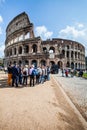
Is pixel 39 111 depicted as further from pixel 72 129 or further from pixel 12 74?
pixel 12 74

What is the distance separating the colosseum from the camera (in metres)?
52.1

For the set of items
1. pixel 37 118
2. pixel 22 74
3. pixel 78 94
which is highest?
pixel 22 74

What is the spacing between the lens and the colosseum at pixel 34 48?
52.1 m

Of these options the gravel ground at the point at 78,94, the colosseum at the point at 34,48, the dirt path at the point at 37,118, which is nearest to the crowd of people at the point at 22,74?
the gravel ground at the point at 78,94

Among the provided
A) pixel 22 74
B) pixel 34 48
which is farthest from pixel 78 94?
pixel 34 48

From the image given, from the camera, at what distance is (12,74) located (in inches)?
619

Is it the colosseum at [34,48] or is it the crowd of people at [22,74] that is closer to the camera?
the crowd of people at [22,74]

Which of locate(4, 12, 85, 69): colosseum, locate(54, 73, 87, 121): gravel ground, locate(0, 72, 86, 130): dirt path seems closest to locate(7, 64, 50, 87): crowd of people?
locate(54, 73, 87, 121): gravel ground

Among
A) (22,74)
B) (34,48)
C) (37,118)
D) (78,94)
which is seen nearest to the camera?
(37,118)

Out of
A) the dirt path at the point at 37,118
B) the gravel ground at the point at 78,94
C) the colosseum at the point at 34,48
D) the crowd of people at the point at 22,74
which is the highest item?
the colosseum at the point at 34,48

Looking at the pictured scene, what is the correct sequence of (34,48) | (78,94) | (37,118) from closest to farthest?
(37,118)
(78,94)
(34,48)

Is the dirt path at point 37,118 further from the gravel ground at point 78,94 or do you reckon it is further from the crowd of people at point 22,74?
the crowd of people at point 22,74

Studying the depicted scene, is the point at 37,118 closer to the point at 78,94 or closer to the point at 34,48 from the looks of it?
the point at 78,94

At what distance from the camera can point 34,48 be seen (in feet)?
182
